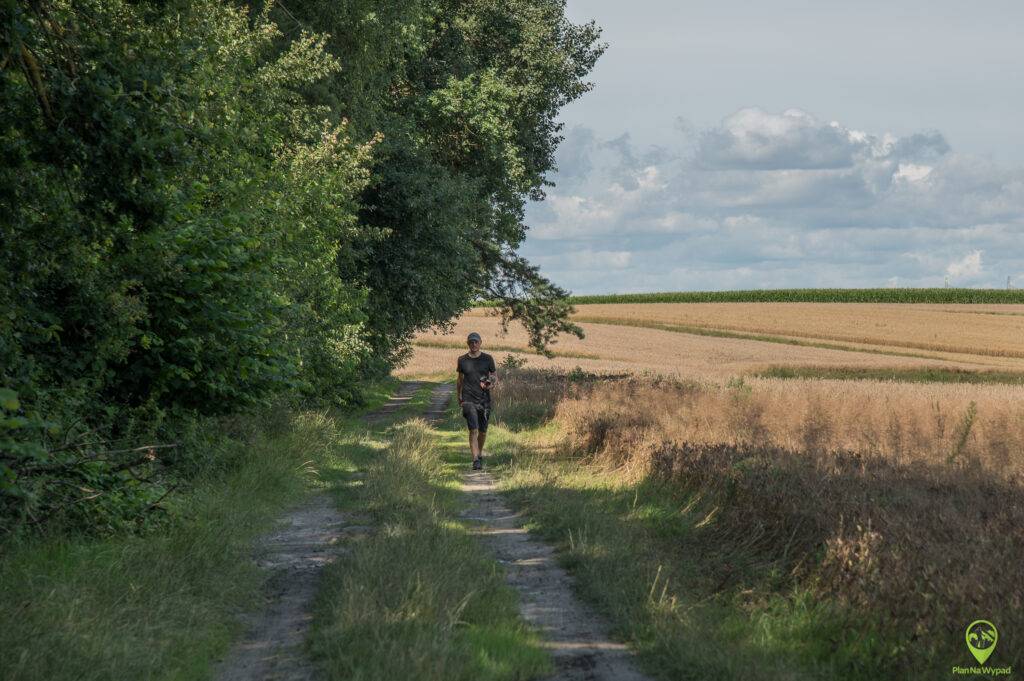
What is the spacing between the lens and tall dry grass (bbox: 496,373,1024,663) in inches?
253

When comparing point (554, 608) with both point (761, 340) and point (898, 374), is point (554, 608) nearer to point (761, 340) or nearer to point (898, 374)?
point (898, 374)

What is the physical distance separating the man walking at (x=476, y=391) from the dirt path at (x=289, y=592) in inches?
147

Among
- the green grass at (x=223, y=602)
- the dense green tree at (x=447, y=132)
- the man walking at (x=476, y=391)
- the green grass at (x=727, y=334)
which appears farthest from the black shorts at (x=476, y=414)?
the green grass at (x=727, y=334)

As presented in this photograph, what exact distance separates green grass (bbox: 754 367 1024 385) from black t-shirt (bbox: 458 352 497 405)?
33816 millimetres

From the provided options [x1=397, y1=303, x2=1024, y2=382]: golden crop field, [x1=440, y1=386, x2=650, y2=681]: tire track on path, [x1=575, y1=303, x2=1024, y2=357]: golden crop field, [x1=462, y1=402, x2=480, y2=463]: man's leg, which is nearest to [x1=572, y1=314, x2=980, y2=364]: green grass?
[x1=397, y1=303, x2=1024, y2=382]: golden crop field

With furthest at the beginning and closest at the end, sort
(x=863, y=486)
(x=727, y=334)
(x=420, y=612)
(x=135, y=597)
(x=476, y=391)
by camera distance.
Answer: (x=727, y=334) < (x=476, y=391) < (x=863, y=486) < (x=135, y=597) < (x=420, y=612)

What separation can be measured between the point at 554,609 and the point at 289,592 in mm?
2119

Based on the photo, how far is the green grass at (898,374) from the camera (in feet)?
160

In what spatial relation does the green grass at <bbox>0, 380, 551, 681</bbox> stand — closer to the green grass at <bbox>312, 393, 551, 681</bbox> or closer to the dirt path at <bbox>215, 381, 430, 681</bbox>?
the green grass at <bbox>312, 393, 551, 681</bbox>

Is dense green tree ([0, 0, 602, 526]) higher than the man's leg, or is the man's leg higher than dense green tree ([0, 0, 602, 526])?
dense green tree ([0, 0, 602, 526])

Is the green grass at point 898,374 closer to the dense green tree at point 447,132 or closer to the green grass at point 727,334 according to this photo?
the green grass at point 727,334

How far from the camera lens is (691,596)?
7523 millimetres

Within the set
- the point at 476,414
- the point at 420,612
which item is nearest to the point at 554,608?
the point at 420,612

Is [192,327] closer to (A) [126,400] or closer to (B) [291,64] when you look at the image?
(A) [126,400]
